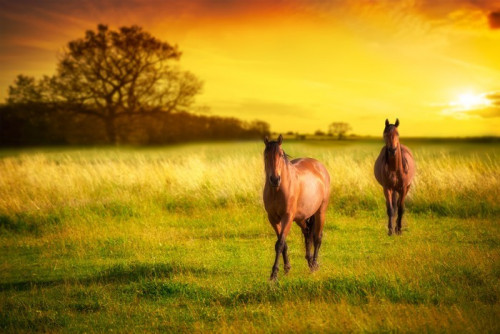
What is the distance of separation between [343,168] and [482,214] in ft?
16.7

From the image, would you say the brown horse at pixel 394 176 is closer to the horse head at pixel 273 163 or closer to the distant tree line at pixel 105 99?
the horse head at pixel 273 163

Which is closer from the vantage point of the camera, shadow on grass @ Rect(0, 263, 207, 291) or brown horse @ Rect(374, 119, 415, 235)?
shadow on grass @ Rect(0, 263, 207, 291)

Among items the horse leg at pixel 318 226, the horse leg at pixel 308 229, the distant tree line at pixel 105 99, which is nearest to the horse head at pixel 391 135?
the horse leg at pixel 318 226

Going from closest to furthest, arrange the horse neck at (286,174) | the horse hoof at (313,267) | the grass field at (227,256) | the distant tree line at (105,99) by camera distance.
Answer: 1. the grass field at (227,256)
2. the horse neck at (286,174)
3. the horse hoof at (313,267)
4. the distant tree line at (105,99)

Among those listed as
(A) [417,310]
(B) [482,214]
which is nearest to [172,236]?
(A) [417,310]

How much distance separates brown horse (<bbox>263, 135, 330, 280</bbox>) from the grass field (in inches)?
→ 25.4

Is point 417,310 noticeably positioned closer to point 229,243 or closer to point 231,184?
point 229,243

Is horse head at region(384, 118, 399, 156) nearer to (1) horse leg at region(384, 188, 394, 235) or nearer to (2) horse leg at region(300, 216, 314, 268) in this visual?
(1) horse leg at region(384, 188, 394, 235)

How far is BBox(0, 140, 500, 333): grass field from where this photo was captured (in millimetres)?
6348

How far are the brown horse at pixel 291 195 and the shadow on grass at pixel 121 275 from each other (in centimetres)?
196

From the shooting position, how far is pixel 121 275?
28.7ft

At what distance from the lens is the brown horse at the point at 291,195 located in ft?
22.9

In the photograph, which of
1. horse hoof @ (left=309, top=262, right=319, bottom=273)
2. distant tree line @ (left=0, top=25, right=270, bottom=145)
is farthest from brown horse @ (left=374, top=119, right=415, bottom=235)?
distant tree line @ (left=0, top=25, right=270, bottom=145)

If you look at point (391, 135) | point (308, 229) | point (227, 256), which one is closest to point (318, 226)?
point (308, 229)
